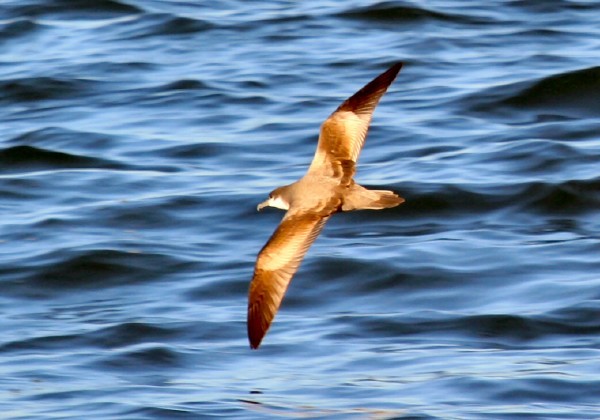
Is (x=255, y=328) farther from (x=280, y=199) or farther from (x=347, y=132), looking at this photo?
(x=347, y=132)

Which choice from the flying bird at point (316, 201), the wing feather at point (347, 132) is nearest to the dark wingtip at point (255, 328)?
the flying bird at point (316, 201)

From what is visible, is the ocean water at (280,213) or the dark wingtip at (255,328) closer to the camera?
the dark wingtip at (255,328)

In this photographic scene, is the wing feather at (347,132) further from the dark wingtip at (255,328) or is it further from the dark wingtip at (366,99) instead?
the dark wingtip at (255,328)

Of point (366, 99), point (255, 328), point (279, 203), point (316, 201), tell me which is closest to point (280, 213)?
point (366, 99)

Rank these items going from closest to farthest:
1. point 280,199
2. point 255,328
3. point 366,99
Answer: point 255,328
point 280,199
point 366,99

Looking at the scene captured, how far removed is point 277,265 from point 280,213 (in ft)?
14.5

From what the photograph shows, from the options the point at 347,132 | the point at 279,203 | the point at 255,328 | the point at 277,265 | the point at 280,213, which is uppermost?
the point at 347,132

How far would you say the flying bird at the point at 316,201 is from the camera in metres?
7.27

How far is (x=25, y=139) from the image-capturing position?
13.6 meters

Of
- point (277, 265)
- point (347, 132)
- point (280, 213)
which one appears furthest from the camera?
point (280, 213)

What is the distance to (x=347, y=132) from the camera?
8203 millimetres

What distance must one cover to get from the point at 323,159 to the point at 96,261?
3.42 meters

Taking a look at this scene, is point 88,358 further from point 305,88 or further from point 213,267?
point 305,88

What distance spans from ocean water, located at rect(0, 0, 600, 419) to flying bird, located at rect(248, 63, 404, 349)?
3.60 feet
